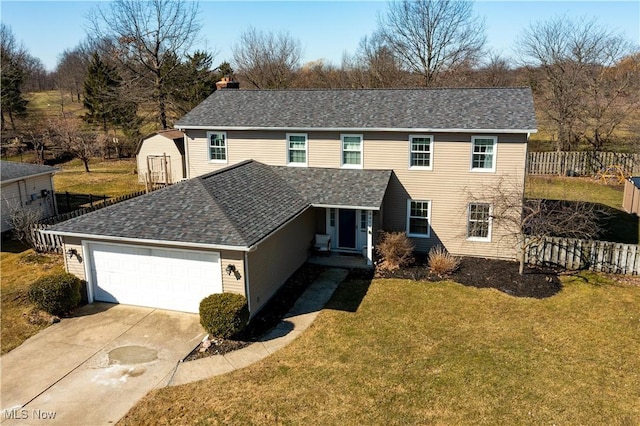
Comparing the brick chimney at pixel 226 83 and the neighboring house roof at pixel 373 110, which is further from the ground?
the brick chimney at pixel 226 83

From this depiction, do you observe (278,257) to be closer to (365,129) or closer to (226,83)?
(365,129)

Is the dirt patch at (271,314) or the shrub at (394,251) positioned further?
the shrub at (394,251)

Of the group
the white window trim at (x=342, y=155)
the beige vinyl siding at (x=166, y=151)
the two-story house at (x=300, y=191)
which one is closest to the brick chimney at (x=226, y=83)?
the two-story house at (x=300, y=191)

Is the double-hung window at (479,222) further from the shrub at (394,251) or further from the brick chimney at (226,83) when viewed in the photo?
the brick chimney at (226,83)

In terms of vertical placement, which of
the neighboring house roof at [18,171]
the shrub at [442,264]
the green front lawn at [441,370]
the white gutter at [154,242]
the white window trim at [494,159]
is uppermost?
the white window trim at [494,159]

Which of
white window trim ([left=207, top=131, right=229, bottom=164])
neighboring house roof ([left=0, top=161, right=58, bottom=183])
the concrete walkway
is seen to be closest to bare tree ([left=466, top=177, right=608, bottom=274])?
the concrete walkway

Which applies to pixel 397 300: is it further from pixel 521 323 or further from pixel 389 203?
pixel 389 203
